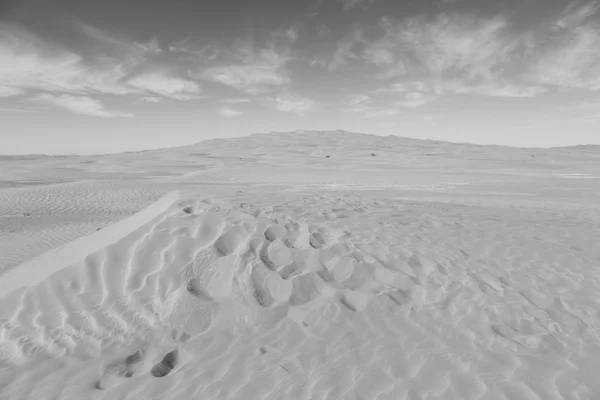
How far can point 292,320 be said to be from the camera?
3.55 m

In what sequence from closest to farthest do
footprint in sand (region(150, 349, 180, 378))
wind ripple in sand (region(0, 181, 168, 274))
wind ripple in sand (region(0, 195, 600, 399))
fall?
wind ripple in sand (region(0, 195, 600, 399))
footprint in sand (region(150, 349, 180, 378))
wind ripple in sand (region(0, 181, 168, 274))

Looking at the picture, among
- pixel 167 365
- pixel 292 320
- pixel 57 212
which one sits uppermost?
pixel 292 320

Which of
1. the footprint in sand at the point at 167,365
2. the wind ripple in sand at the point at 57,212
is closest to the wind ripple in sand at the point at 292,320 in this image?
the footprint in sand at the point at 167,365

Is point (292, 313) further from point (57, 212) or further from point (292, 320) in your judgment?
point (57, 212)

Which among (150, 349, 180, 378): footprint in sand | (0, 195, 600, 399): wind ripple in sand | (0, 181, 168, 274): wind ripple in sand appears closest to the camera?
(0, 195, 600, 399): wind ripple in sand

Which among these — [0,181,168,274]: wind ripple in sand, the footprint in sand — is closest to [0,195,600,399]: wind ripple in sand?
the footprint in sand

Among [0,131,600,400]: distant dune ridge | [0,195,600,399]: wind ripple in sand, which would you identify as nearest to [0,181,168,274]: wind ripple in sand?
[0,131,600,400]: distant dune ridge

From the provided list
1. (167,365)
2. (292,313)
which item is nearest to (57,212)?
(167,365)

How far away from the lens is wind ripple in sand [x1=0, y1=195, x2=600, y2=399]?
2832mm

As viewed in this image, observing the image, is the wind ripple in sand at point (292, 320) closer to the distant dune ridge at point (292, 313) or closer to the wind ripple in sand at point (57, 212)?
the distant dune ridge at point (292, 313)

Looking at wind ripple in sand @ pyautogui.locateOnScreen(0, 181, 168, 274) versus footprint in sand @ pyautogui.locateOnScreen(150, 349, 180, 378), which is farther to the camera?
wind ripple in sand @ pyautogui.locateOnScreen(0, 181, 168, 274)

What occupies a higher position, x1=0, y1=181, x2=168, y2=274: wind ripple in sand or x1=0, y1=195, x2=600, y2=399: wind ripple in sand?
x1=0, y1=195, x2=600, y2=399: wind ripple in sand

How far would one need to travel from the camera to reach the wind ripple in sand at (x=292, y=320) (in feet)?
9.29

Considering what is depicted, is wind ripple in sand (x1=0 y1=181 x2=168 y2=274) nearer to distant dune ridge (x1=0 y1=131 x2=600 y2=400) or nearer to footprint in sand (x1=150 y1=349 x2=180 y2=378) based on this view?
distant dune ridge (x1=0 y1=131 x2=600 y2=400)
